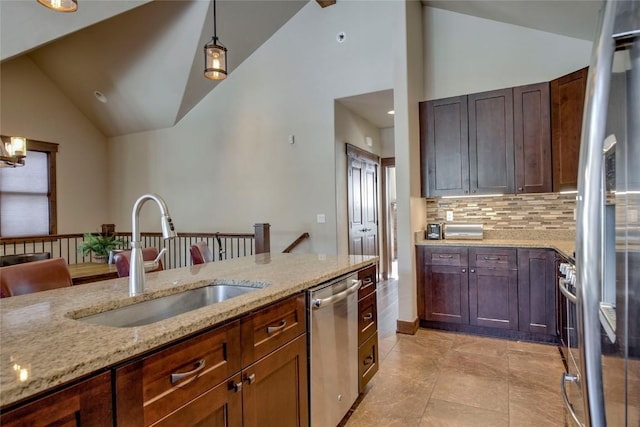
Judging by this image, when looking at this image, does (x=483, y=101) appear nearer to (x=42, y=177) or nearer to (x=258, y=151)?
(x=258, y=151)

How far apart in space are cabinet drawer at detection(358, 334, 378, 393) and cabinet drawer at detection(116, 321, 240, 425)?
1256mm

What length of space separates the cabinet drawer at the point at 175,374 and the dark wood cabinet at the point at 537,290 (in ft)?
10.1

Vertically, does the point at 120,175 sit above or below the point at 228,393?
above

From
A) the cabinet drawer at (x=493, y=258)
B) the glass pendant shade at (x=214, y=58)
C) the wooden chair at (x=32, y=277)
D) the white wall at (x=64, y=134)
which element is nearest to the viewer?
the wooden chair at (x=32, y=277)

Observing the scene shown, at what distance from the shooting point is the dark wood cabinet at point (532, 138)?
354 centimetres

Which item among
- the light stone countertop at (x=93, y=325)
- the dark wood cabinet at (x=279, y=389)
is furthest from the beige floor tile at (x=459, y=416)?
the light stone countertop at (x=93, y=325)

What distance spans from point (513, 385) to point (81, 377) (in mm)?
2813

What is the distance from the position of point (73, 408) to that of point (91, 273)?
352 centimetres

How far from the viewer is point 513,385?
2.64 m

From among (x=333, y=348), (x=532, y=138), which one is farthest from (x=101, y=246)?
(x=532, y=138)

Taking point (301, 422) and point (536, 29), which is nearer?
point (301, 422)

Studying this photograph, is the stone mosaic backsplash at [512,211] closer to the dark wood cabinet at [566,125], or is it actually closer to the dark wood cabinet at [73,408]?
the dark wood cabinet at [566,125]

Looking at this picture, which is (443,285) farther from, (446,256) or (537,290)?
(537,290)

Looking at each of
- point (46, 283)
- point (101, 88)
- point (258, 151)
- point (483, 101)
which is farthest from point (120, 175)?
point (483, 101)
